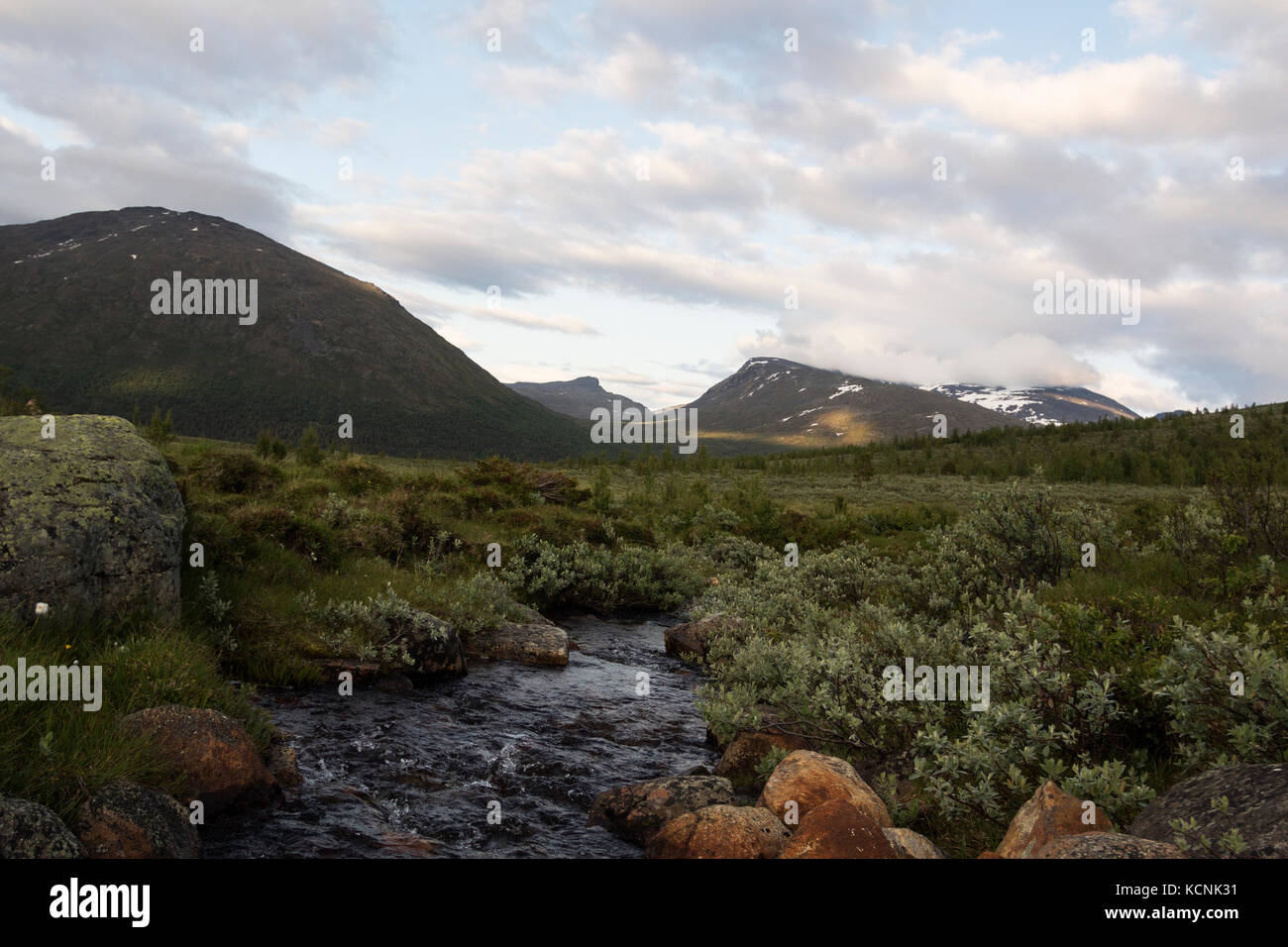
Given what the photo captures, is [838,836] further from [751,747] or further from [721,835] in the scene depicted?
[751,747]

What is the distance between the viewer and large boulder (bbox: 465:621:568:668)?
1379 centimetres

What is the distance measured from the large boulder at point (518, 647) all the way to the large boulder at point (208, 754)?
22.4 ft

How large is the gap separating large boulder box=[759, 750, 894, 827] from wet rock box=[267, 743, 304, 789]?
5113 mm

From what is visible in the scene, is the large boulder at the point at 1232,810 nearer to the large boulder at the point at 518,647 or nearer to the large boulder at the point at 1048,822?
the large boulder at the point at 1048,822

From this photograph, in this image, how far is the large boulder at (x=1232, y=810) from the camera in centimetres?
409

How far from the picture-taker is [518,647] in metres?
13.9

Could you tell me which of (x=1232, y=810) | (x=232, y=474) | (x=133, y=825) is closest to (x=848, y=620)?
(x=1232, y=810)

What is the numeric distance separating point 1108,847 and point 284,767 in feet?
25.2

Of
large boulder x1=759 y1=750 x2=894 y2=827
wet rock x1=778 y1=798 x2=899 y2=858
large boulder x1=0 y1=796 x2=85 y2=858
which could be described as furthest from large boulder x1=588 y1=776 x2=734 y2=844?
large boulder x1=0 y1=796 x2=85 y2=858

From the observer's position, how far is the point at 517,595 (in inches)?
727

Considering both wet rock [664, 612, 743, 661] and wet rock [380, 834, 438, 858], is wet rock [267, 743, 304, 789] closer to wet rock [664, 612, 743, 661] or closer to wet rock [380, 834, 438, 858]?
wet rock [380, 834, 438, 858]
